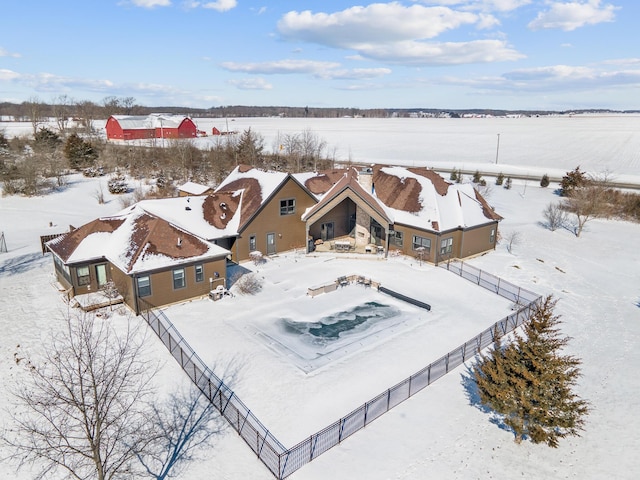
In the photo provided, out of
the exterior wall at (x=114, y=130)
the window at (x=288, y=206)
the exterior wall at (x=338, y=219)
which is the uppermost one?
the exterior wall at (x=114, y=130)

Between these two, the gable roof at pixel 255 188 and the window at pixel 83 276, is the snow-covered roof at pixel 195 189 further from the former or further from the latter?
the window at pixel 83 276

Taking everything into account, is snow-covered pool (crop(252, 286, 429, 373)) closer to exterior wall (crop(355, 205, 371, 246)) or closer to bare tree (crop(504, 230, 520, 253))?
exterior wall (crop(355, 205, 371, 246))

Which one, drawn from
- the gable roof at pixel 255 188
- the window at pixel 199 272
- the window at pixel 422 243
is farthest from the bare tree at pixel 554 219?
the window at pixel 199 272

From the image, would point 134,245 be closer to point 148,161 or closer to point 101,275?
point 101,275

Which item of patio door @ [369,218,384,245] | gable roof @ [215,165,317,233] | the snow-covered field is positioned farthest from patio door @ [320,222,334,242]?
the snow-covered field

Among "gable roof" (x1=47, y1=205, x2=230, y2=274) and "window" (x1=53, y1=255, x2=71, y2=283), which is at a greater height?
"gable roof" (x1=47, y1=205, x2=230, y2=274)

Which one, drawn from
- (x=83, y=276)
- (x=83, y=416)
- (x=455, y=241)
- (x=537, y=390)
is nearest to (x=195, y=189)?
(x=83, y=276)

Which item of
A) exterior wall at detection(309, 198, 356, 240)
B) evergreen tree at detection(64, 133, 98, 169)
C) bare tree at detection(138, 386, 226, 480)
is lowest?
bare tree at detection(138, 386, 226, 480)

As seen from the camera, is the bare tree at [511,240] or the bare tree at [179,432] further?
the bare tree at [511,240]
